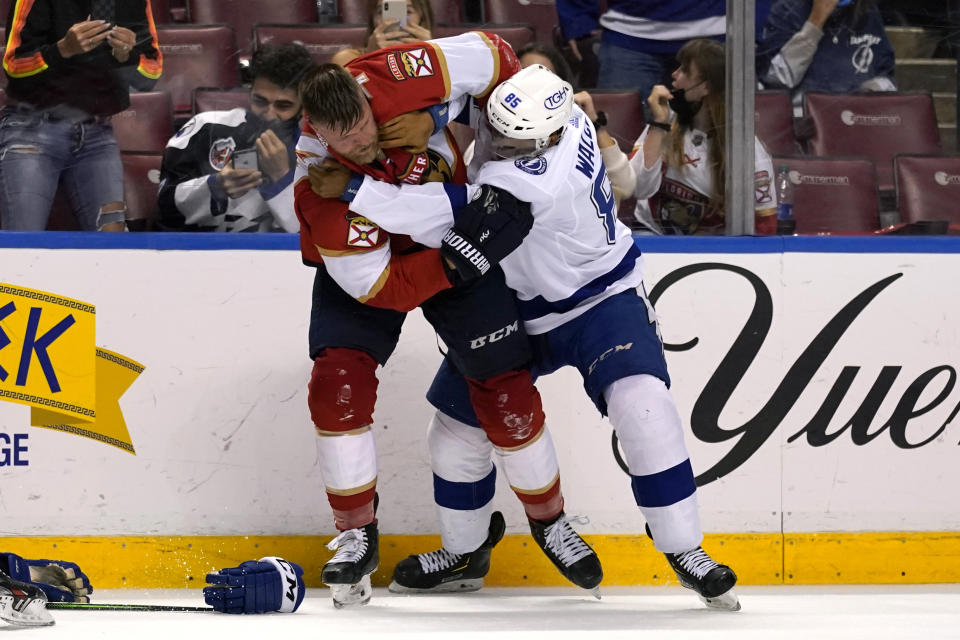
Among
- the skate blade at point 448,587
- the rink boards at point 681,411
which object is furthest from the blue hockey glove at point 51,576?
the skate blade at point 448,587

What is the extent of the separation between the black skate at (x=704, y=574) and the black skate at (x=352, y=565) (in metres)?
0.70

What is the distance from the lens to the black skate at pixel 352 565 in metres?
3.04

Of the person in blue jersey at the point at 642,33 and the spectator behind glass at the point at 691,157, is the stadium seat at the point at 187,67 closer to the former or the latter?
the person in blue jersey at the point at 642,33

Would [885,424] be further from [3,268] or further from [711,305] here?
[3,268]

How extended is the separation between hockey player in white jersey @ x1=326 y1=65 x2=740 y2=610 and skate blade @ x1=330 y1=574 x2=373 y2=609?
1.12 ft

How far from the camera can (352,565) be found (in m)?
3.06

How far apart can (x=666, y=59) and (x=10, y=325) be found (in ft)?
6.28

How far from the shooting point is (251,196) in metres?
3.57

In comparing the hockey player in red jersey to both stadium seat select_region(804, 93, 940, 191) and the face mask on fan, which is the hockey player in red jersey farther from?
stadium seat select_region(804, 93, 940, 191)

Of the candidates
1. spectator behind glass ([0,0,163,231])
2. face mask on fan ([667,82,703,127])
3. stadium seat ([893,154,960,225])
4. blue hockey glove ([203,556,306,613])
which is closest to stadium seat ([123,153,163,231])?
spectator behind glass ([0,0,163,231])

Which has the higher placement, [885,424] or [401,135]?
[401,135]

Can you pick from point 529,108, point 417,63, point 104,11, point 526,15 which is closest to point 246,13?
point 104,11

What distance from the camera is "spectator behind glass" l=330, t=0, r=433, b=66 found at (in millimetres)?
3516

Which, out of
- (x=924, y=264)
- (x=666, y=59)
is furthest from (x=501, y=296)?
(x=924, y=264)
